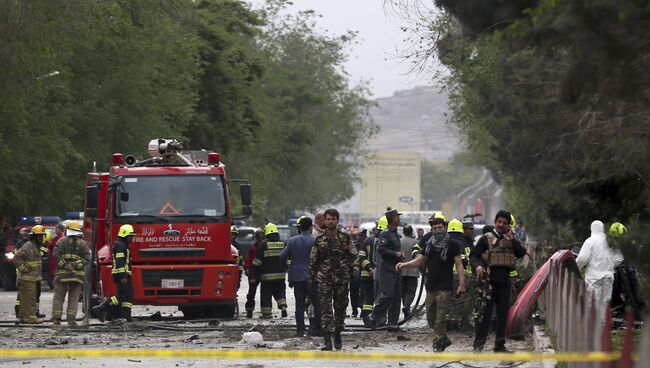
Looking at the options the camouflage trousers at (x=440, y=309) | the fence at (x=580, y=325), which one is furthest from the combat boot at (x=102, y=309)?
the fence at (x=580, y=325)

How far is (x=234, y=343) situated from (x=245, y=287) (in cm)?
2321

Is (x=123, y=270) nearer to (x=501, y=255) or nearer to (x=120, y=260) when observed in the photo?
(x=120, y=260)

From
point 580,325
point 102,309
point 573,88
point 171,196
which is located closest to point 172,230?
point 171,196

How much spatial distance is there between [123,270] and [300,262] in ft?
10.0

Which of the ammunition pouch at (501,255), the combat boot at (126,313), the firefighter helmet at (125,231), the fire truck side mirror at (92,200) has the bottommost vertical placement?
the combat boot at (126,313)

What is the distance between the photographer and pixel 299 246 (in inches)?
848

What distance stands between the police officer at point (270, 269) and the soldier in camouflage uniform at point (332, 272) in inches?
300

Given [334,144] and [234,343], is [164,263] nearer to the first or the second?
[234,343]

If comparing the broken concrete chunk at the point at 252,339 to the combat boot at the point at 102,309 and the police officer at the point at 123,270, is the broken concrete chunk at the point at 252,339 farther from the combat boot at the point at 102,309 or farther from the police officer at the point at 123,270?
the combat boot at the point at 102,309

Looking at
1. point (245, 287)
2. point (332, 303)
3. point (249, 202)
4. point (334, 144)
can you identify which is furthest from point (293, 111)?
point (332, 303)

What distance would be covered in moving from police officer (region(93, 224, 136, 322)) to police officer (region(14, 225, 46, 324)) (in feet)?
A: 5.70

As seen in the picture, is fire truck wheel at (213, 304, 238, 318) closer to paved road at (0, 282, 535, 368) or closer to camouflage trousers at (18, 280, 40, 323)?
paved road at (0, 282, 535, 368)

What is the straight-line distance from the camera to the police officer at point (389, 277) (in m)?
21.2

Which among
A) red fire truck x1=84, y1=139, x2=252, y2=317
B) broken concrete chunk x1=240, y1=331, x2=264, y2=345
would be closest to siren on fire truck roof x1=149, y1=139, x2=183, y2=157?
red fire truck x1=84, y1=139, x2=252, y2=317
